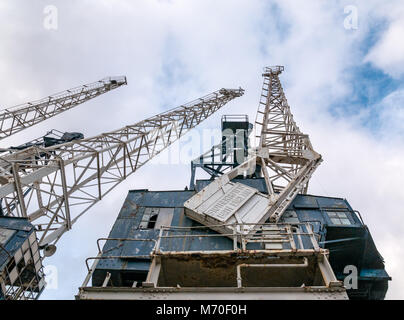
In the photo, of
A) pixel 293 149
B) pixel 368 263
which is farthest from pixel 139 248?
pixel 293 149

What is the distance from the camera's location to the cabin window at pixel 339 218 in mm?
15586

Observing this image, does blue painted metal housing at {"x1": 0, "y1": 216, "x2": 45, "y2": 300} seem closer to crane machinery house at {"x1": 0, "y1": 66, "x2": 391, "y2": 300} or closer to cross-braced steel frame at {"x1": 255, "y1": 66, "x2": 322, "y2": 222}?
crane machinery house at {"x1": 0, "y1": 66, "x2": 391, "y2": 300}

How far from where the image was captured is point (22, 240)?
1230cm

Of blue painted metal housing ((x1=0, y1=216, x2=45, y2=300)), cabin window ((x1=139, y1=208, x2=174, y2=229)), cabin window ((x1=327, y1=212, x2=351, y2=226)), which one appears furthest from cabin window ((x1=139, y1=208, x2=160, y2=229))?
cabin window ((x1=327, y1=212, x2=351, y2=226))

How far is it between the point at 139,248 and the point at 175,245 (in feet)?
4.94

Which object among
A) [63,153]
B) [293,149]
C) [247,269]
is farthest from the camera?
[293,149]

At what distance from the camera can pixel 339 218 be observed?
15.9 meters

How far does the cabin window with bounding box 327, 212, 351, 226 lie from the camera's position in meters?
15.6

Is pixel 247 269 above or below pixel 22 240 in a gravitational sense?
below

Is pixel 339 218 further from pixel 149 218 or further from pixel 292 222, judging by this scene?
pixel 149 218

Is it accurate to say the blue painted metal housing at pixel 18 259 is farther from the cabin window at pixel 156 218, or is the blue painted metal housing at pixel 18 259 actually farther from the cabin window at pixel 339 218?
the cabin window at pixel 339 218

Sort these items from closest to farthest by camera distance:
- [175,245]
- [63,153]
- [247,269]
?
1. [247,269]
2. [175,245]
3. [63,153]

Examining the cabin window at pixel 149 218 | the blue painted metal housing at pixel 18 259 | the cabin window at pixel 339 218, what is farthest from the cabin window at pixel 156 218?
the cabin window at pixel 339 218
